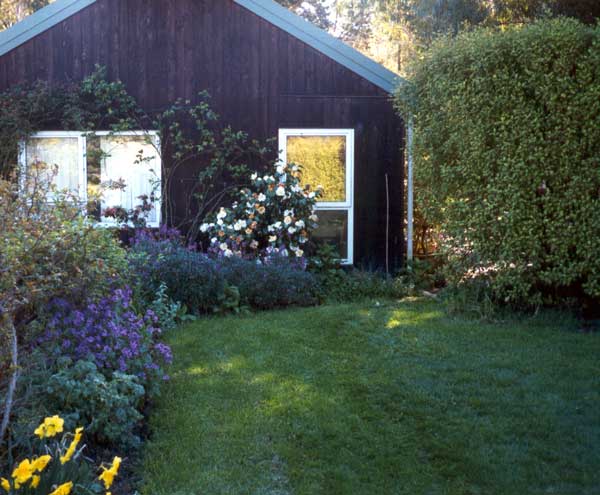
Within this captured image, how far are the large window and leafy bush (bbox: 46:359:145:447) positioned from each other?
21.7 feet

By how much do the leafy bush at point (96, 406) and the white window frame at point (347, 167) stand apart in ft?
22.4

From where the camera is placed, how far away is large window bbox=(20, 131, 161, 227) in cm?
1088

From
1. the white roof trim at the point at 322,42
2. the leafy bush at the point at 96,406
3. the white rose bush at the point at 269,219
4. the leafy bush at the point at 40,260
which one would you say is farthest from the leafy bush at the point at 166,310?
the white roof trim at the point at 322,42

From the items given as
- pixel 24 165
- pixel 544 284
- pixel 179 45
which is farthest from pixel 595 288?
pixel 24 165

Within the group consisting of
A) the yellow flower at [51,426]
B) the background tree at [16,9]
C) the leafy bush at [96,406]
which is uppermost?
the background tree at [16,9]

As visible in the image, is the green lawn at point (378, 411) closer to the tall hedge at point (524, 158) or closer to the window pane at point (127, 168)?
the tall hedge at point (524, 158)

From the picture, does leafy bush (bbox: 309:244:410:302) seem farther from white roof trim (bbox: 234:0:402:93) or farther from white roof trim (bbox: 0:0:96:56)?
white roof trim (bbox: 0:0:96:56)

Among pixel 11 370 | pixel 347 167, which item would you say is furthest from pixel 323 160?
pixel 11 370

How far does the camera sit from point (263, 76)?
11.0 meters

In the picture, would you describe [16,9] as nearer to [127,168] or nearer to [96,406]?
[127,168]

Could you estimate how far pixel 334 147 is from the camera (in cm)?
1102

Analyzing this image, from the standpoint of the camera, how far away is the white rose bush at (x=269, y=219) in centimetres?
982

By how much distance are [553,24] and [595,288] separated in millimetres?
2671

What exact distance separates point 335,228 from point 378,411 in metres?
6.23
